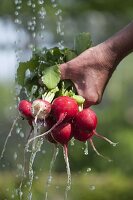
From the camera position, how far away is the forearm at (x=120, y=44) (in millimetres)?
2441

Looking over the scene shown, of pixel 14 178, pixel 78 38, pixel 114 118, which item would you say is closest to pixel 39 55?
pixel 78 38

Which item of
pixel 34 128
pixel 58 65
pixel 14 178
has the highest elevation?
pixel 58 65

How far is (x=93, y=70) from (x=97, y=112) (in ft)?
18.1

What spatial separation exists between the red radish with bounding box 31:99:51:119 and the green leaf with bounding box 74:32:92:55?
0.92ft

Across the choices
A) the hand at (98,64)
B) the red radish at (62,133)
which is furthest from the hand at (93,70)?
the red radish at (62,133)

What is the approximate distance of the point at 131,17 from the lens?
8.77 meters

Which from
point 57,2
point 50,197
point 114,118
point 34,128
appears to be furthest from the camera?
point 57,2

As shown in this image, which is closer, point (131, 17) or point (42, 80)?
point (42, 80)

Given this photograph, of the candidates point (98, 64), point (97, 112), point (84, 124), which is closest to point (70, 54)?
point (98, 64)

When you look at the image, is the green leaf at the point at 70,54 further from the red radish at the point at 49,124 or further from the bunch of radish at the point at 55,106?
the red radish at the point at 49,124

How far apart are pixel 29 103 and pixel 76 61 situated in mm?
209

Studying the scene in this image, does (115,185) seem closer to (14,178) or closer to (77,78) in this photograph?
(14,178)

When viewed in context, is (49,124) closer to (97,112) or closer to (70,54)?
(70,54)

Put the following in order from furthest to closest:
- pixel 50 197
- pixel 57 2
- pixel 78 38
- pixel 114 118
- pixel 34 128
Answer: pixel 57 2 → pixel 114 118 → pixel 50 197 → pixel 78 38 → pixel 34 128
